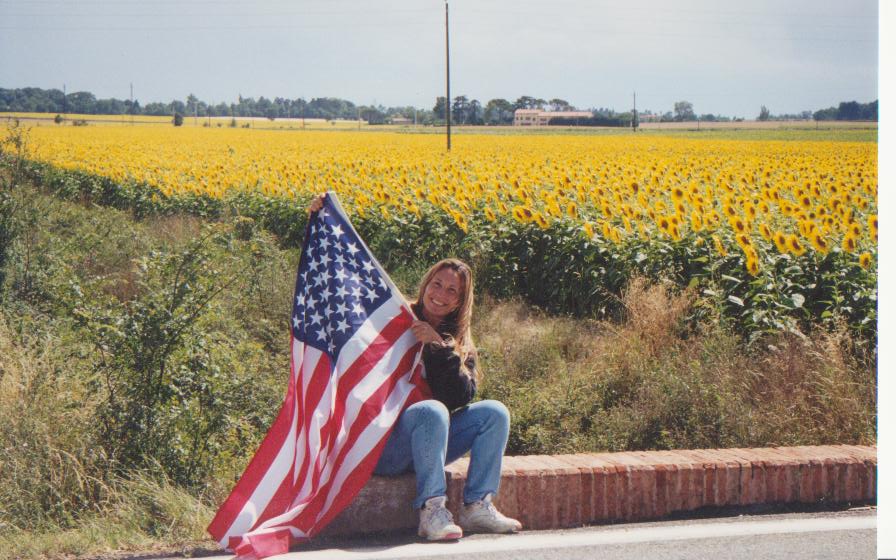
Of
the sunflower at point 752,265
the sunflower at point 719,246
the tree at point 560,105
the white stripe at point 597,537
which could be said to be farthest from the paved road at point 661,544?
the tree at point 560,105

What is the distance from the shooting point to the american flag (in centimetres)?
369

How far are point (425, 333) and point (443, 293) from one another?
0.20 metres

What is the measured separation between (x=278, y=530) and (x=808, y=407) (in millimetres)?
3102

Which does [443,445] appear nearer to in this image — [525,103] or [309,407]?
[309,407]

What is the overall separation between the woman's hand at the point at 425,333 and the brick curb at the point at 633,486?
549 millimetres

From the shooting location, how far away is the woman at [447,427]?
12.4 feet

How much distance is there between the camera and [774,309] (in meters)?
6.61

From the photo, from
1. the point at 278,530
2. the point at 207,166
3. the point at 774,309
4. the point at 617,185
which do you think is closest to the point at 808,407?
the point at 774,309

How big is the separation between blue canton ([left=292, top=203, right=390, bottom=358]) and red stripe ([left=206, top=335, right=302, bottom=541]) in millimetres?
145

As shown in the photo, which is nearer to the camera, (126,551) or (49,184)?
(126,551)

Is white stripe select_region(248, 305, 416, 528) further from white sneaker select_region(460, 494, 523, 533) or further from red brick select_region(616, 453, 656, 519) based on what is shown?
red brick select_region(616, 453, 656, 519)

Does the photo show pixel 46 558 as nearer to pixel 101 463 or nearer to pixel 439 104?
pixel 101 463

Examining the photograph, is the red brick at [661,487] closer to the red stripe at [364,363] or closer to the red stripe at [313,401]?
the red stripe at [364,363]

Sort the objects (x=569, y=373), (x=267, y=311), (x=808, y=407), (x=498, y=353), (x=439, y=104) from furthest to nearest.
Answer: (x=439, y=104) < (x=267, y=311) < (x=498, y=353) < (x=569, y=373) < (x=808, y=407)
